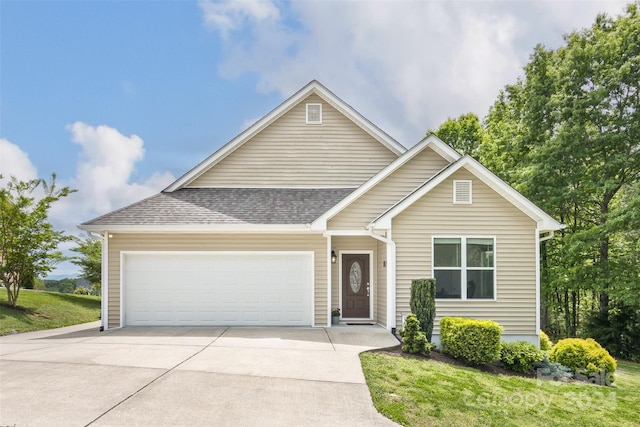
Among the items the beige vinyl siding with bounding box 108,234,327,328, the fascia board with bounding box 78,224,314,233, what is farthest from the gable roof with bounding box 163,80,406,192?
the fascia board with bounding box 78,224,314,233

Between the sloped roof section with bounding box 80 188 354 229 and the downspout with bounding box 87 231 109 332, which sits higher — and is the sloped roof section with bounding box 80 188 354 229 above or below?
above

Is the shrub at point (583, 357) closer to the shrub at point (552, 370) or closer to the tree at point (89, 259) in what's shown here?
the shrub at point (552, 370)

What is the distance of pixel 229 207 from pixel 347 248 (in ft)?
12.3

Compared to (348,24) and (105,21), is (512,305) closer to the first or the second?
(348,24)

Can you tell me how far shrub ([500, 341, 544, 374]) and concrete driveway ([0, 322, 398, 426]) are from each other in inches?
95.2

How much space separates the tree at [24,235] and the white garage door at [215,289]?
19.0 feet

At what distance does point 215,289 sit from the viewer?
13.5 meters

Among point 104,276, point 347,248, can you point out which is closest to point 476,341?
point 347,248

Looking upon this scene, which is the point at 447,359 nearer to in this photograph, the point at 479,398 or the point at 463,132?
the point at 479,398

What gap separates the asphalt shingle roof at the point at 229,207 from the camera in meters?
13.1

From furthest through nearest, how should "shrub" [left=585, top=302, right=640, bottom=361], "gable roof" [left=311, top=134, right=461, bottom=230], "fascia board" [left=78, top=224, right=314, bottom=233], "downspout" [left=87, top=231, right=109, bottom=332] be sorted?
"shrub" [left=585, top=302, right=640, bottom=361], "downspout" [left=87, top=231, right=109, bottom=332], "fascia board" [left=78, top=224, right=314, bottom=233], "gable roof" [left=311, top=134, right=461, bottom=230]

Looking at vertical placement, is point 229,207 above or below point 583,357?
above

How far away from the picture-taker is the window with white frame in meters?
12.0

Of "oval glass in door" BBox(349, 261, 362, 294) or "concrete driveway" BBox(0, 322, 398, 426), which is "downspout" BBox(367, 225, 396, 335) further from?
"oval glass in door" BBox(349, 261, 362, 294)
